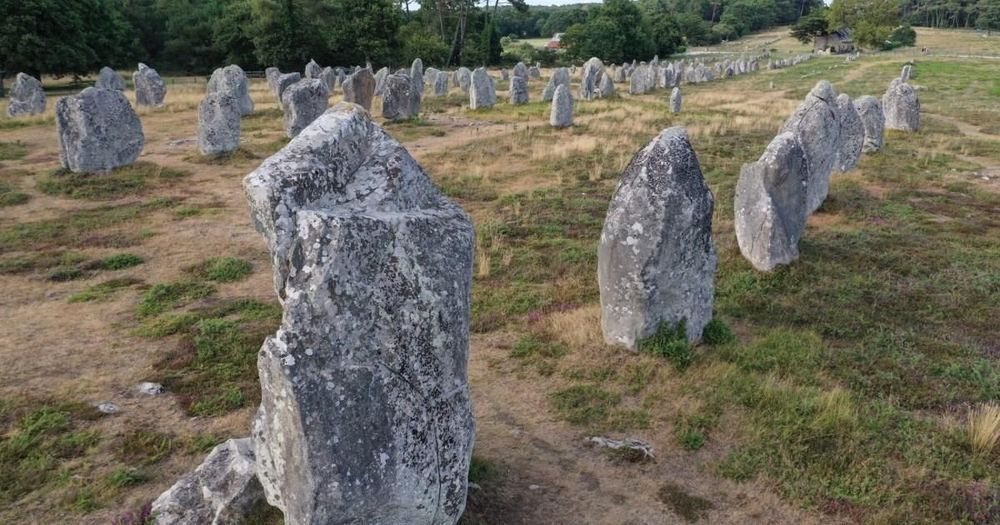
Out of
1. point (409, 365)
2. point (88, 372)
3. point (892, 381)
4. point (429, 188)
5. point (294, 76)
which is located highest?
point (294, 76)

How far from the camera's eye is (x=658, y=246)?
25.4 ft

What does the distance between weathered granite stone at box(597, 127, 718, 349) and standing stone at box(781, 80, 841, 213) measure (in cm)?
713

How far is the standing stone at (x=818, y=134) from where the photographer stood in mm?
14109

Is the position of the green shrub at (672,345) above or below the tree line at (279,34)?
below

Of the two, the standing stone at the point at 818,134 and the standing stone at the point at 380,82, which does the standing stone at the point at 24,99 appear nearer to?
the standing stone at the point at 380,82

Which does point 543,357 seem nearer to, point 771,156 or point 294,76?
point 771,156

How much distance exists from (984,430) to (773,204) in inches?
200

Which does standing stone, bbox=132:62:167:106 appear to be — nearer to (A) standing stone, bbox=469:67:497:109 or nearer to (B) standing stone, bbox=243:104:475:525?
(A) standing stone, bbox=469:67:497:109

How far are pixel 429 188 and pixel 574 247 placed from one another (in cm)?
755

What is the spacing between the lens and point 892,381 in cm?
736

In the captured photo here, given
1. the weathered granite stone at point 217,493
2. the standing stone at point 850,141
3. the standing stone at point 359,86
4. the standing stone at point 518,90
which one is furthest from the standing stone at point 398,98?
the weathered granite stone at point 217,493

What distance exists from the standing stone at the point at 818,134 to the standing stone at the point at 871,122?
19.5ft

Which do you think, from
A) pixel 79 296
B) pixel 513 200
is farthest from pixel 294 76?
pixel 79 296

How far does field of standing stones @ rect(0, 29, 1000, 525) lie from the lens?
406 centimetres
